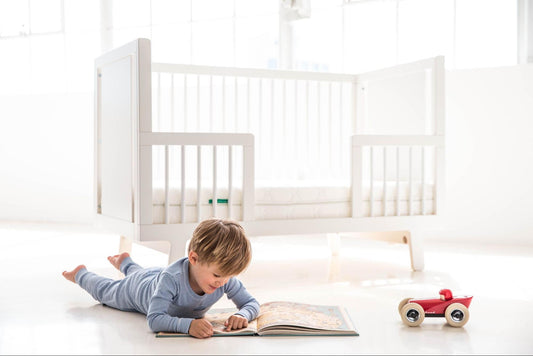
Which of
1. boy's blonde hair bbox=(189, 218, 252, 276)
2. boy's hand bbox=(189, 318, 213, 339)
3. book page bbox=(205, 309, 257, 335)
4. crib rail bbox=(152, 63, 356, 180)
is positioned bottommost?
book page bbox=(205, 309, 257, 335)

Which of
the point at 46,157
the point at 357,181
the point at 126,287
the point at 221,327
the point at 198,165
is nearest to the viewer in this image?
the point at 221,327

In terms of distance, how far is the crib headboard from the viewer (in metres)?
2.02

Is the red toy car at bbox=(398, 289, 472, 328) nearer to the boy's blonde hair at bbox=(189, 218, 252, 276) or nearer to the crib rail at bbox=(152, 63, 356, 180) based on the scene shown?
the boy's blonde hair at bbox=(189, 218, 252, 276)

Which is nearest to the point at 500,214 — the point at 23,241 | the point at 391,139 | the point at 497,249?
the point at 497,249

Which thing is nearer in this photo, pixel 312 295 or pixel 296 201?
pixel 312 295

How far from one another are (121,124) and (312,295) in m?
0.89

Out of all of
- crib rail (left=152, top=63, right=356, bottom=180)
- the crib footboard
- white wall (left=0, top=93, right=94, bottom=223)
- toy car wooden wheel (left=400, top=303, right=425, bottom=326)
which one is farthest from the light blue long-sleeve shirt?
white wall (left=0, top=93, right=94, bottom=223)

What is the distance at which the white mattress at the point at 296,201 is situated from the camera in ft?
6.89

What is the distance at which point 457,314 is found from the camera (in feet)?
5.23

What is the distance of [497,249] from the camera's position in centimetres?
308

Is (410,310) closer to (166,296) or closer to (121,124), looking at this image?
(166,296)

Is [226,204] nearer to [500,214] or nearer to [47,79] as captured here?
[500,214]

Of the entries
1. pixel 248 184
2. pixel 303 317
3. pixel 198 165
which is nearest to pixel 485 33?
pixel 248 184

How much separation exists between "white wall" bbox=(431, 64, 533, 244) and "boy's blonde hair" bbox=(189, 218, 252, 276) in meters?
2.20
